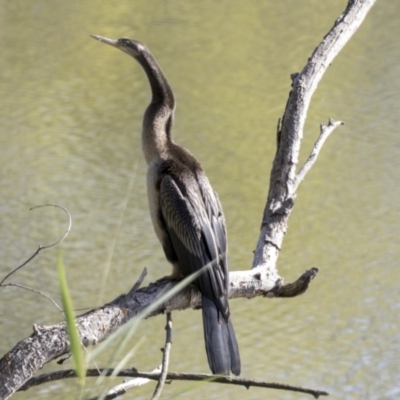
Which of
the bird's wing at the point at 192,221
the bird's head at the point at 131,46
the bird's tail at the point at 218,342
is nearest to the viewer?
the bird's tail at the point at 218,342

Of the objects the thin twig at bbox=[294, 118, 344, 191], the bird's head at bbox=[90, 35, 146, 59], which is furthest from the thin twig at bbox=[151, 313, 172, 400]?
the bird's head at bbox=[90, 35, 146, 59]

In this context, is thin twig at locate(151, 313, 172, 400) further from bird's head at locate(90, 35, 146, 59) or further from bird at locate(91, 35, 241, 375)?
bird's head at locate(90, 35, 146, 59)

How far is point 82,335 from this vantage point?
197 centimetres

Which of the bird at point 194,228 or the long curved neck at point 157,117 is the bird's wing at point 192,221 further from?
the long curved neck at point 157,117

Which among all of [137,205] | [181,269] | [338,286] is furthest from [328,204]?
[181,269]

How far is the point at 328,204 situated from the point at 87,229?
5.20 ft

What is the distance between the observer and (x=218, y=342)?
7.59ft

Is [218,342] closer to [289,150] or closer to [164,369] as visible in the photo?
[164,369]

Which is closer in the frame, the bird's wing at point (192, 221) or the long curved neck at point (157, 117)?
the bird's wing at point (192, 221)

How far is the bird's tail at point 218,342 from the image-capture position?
7.45 ft

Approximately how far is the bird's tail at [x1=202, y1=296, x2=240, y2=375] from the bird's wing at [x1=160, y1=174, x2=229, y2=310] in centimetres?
4

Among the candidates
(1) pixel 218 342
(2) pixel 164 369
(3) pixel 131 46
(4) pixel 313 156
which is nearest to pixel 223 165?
(3) pixel 131 46

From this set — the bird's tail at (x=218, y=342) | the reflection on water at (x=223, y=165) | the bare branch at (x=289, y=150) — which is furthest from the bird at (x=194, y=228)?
the reflection on water at (x=223, y=165)

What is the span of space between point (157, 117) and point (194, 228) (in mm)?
504
